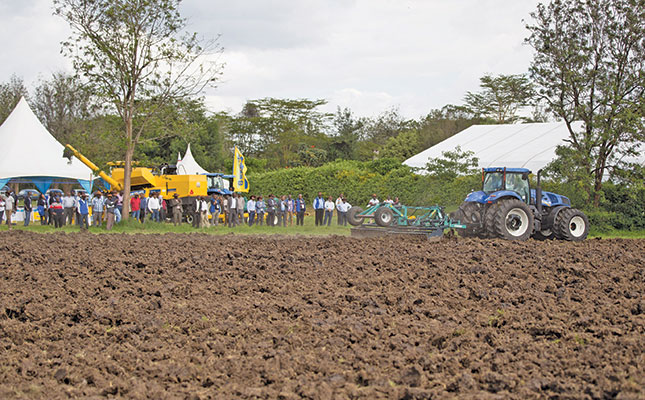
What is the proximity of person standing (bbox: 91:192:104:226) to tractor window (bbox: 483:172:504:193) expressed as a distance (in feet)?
47.7

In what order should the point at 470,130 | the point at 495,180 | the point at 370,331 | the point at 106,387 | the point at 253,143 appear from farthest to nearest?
the point at 253,143 < the point at 470,130 < the point at 495,180 < the point at 370,331 < the point at 106,387

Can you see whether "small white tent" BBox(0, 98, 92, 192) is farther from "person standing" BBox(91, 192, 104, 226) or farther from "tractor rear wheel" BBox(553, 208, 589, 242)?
"tractor rear wheel" BBox(553, 208, 589, 242)

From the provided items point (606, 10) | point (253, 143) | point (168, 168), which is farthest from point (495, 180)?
point (253, 143)

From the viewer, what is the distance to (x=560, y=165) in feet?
80.3

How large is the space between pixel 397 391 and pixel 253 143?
182ft

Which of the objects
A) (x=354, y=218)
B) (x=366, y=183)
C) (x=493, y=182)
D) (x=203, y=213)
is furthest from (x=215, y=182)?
(x=493, y=182)

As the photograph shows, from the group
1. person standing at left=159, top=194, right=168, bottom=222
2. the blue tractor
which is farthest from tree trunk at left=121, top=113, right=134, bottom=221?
the blue tractor

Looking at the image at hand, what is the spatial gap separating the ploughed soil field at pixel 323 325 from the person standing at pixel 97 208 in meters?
11.2

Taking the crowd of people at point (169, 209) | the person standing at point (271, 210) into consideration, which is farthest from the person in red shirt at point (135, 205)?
the person standing at point (271, 210)

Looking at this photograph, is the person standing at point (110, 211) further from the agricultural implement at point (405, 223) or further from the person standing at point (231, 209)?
the agricultural implement at point (405, 223)

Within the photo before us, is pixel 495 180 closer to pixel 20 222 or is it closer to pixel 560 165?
pixel 560 165

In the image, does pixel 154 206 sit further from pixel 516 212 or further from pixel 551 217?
pixel 551 217

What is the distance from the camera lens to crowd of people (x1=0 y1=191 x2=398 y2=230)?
2478 cm

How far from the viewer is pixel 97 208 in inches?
980
